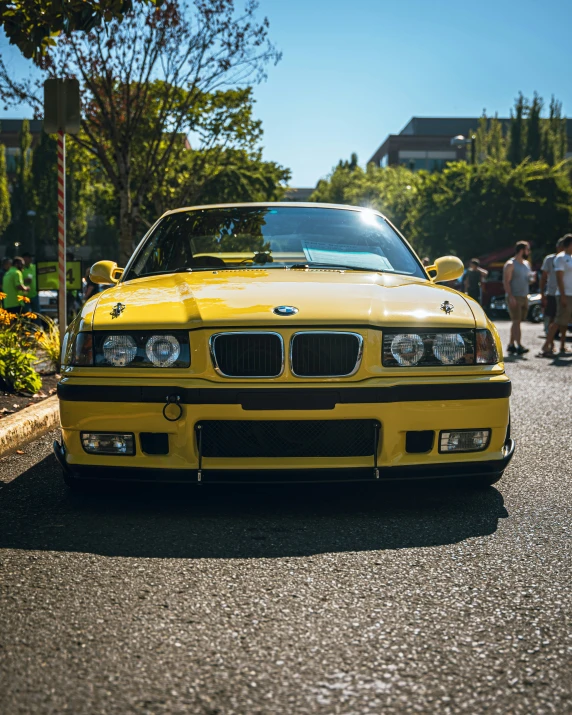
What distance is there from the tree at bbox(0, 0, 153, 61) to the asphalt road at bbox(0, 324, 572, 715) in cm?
375

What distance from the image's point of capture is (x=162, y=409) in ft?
13.6

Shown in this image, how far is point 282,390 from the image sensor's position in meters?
4.10

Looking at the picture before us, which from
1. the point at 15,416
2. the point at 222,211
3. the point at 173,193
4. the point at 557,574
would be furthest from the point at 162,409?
the point at 173,193

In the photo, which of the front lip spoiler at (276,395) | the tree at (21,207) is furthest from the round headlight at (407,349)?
the tree at (21,207)

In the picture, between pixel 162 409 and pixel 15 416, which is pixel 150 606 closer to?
pixel 162 409

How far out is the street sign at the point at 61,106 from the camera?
1012cm

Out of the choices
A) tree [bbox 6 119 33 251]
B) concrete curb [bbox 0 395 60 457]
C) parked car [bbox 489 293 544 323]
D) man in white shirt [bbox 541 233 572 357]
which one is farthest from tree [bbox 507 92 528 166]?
concrete curb [bbox 0 395 60 457]

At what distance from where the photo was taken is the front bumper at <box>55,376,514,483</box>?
4.09 m

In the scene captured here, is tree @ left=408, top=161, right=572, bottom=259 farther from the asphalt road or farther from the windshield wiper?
the asphalt road

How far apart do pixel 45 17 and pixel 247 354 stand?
4.11m

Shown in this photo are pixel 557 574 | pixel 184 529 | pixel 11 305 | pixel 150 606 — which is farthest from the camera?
pixel 11 305

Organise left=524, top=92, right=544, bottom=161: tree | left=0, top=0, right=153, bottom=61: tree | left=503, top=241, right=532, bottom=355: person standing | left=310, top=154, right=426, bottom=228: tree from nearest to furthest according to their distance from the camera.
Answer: left=0, top=0, right=153, bottom=61: tree
left=503, top=241, right=532, bottom=355: person standing
left=524, top=92, right=544, bottom=161: tree
left=310, top=154, right=426, bottom=228: tree

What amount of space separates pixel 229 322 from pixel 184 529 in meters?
0.90

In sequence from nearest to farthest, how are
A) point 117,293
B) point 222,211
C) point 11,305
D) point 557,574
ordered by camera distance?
point 557,574 < point 117,293 < point 222,211 < point 11,305
